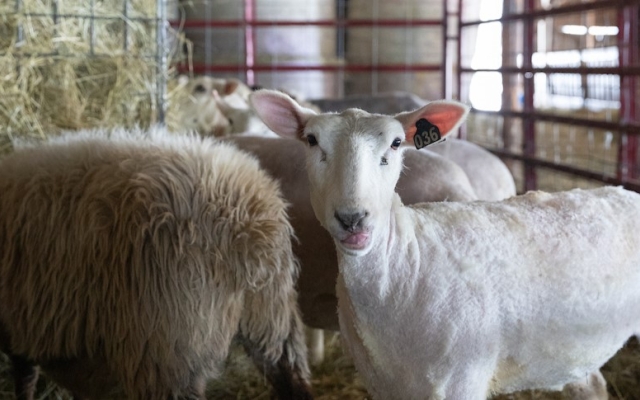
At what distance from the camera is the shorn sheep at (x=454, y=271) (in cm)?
251

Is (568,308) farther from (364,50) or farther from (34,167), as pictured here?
(364,50)

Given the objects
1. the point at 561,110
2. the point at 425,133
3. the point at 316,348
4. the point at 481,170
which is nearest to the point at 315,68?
the point at 481,170

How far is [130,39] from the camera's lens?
16.1 ft

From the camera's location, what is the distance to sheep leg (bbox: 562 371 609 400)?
10.4 ft

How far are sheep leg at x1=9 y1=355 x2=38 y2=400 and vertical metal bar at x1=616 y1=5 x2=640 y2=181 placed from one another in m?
3.45

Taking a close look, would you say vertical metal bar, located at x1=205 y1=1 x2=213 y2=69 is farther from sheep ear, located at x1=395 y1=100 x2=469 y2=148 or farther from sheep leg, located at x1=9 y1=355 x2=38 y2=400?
sheep ear, located at x1=395 y1=100 x2=469 y2=148

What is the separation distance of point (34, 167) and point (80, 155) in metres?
0.20

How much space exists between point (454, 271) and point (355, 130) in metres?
0.58

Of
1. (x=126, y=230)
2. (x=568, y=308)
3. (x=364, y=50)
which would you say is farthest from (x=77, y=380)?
(x=364, y=50)

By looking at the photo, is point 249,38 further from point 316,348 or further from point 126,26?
point 316,348

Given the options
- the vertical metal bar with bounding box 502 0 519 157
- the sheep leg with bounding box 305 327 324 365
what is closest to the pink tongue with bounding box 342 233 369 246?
the sheep leg with bounding box 305 327 324 365

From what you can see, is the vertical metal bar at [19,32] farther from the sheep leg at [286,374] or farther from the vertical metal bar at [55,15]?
the sheep leg at [286,374]

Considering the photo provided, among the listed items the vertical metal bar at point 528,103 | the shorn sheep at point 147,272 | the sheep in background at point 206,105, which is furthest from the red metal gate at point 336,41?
the shorn sheep at point 147,272

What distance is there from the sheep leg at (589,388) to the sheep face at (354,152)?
3.86 ft
